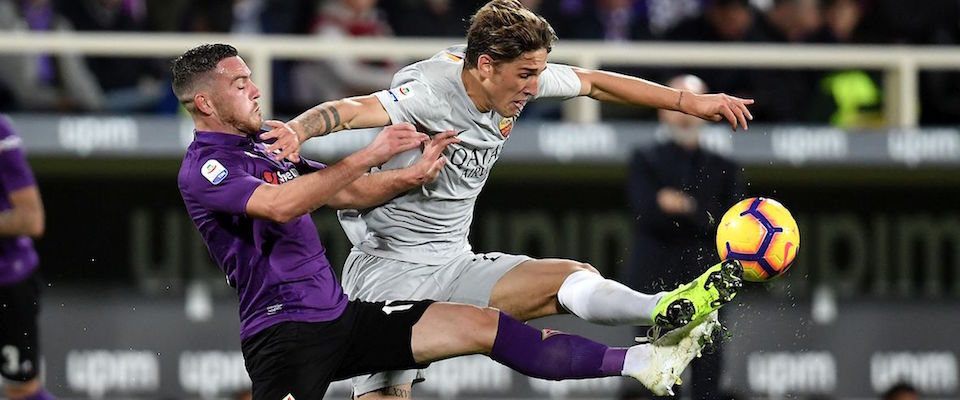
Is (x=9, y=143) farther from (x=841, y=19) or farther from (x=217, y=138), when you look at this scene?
(x=841, y=19)

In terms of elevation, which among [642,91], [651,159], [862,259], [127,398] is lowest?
[127,398]

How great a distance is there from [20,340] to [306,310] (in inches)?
121

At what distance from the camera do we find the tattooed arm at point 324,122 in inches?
228

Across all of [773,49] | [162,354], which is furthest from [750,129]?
[162,354]

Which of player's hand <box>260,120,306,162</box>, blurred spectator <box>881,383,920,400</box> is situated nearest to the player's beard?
player's hand <box>260,120,306,162</box>

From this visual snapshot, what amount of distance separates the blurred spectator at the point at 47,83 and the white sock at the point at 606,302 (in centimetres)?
480

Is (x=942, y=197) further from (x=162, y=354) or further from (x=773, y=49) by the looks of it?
(x=162, y=354)

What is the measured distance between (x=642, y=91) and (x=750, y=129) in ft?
12.7

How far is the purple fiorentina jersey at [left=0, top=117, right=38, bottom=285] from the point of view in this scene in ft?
27.6

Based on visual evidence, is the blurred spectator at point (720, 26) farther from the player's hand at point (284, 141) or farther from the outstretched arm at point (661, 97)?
the player's hand at point (284, 141)

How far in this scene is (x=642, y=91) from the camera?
6.86 m

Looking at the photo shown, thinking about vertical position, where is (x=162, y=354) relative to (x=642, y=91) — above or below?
below

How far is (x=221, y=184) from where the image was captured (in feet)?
19.7

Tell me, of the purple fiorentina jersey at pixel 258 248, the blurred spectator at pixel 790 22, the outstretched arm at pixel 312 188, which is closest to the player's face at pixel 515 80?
the outstretched arm at pixel 312 188
